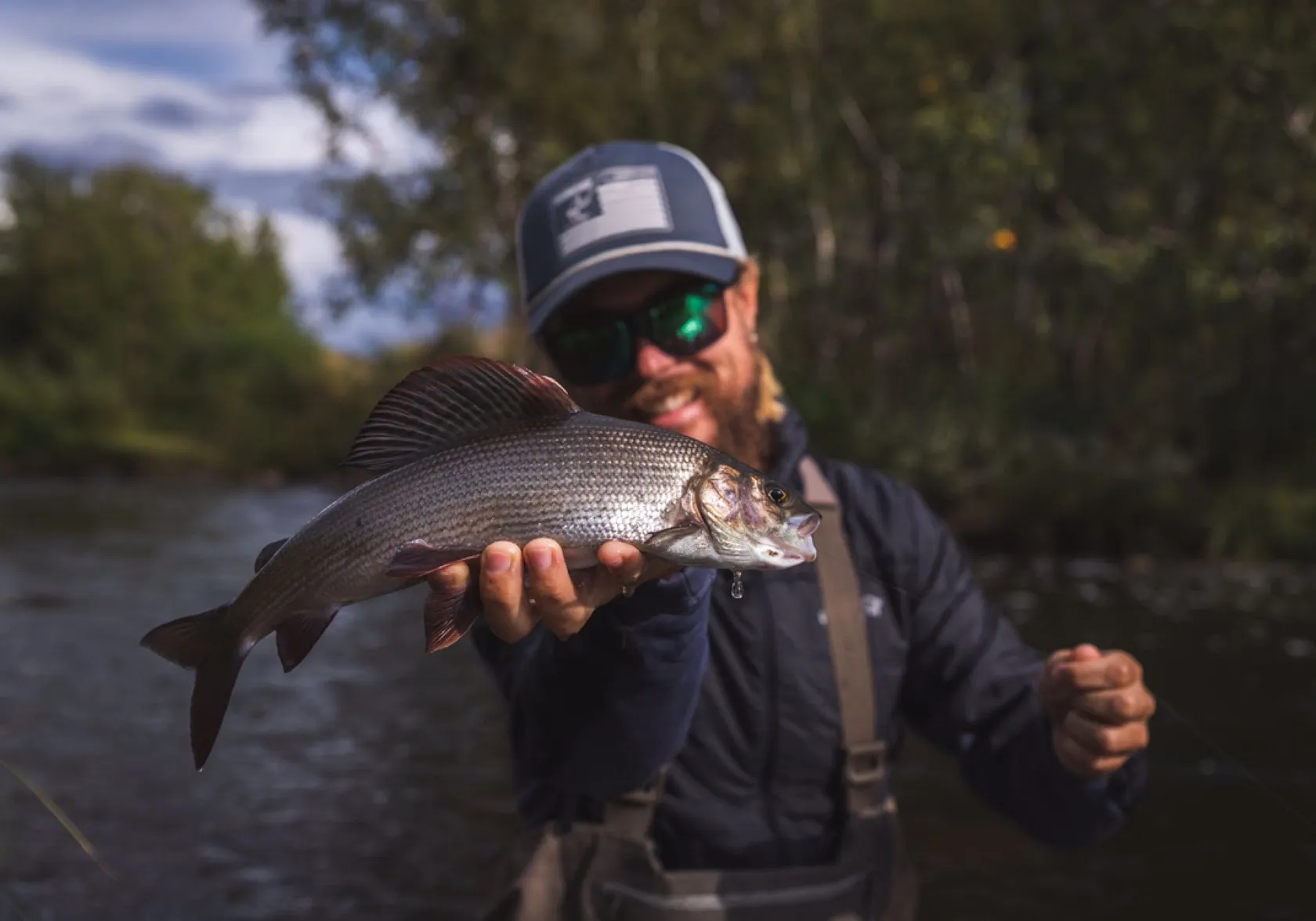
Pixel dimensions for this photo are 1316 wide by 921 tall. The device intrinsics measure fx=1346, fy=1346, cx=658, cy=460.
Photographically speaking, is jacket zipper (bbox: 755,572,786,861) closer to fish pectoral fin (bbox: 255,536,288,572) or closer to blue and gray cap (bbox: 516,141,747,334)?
blue and gray cap (bbox: 516,141,747,334)

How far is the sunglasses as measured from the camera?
10.8 feet

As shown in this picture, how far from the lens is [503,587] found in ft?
7.20

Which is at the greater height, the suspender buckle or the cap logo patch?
the cap logo patch

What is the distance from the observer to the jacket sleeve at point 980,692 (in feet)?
10.6

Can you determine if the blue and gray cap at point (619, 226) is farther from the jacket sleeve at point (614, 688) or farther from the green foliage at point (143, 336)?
the green foliage at point (143, 336)

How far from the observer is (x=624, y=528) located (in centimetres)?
220

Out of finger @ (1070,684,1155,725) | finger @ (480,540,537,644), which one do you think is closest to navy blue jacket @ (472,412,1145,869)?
finger @ (1070,684,1155,725)

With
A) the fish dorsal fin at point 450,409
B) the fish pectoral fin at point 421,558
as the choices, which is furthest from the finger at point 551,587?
the fish dorsal fin at point 450,409

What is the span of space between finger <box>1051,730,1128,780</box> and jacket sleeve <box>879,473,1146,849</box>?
79 mm

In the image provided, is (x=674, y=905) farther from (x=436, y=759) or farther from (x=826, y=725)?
(x=436, y=759)

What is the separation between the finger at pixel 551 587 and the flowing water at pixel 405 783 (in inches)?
49.5

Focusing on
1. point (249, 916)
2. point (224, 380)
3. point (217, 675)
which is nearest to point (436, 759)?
point (249, 916)

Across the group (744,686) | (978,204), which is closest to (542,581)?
(744,686)

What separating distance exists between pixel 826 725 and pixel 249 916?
3.65m
